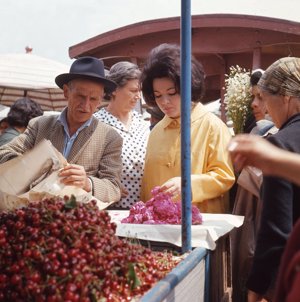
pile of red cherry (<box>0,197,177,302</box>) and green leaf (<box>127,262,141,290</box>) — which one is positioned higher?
pile of red cherry (<box>0,197,177,302</box>)

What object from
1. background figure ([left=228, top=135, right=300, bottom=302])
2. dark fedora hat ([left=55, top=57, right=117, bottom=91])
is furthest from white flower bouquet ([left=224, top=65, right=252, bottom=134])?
background figure ([left=228, top=135, right=300, bottom=302])

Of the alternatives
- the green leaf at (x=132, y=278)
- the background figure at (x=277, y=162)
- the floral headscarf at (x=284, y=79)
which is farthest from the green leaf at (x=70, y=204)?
the floral headscarf at (x=284, y=79)

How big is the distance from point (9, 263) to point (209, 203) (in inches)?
65.8

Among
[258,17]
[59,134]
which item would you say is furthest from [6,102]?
[59,134]

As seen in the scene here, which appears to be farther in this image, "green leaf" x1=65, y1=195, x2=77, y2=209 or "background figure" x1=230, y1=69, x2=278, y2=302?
"background figure" x1=230, y1=69, x2=278, y2=302

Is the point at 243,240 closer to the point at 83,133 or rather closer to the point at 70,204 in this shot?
the point at 83,133

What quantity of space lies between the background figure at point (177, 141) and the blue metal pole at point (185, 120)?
0.51m

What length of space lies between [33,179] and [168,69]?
1.13m

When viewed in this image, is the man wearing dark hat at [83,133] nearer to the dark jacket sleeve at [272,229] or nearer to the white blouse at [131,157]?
the white blouse at [131,157]

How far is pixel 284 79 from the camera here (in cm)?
238

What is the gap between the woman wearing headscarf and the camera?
7.09ft

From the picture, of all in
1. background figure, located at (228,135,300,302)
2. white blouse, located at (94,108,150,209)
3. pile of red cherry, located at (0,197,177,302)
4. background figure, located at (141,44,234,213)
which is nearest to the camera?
background figure, located at (228,135,300,302)

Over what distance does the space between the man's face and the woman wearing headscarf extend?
109cm

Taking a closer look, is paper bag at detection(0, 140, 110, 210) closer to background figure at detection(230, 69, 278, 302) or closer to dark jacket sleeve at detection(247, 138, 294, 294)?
dark jacket sleeve at detection(247, 138, 294, 294)
